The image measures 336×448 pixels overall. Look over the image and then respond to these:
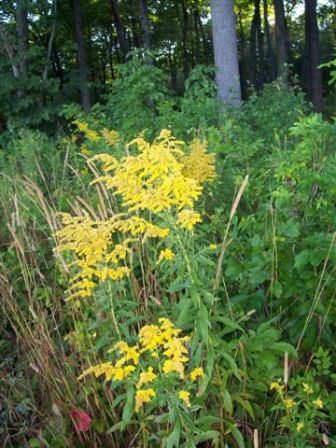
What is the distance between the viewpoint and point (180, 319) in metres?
1.94

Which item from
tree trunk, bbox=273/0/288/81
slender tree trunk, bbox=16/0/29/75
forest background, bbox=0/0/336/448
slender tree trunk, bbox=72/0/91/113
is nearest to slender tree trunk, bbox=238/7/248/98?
tree trunk, bbox=273/0/288/81

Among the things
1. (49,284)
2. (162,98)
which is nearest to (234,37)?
(162,98)

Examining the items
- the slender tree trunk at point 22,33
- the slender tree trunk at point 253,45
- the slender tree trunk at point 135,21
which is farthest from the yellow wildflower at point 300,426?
the slender tree trunk at point 253,45

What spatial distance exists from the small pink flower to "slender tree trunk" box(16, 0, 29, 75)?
30.9 ft

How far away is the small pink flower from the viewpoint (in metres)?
2.49

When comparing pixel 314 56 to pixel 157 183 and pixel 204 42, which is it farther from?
pixel 157 183

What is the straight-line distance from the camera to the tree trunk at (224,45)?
7812 mm

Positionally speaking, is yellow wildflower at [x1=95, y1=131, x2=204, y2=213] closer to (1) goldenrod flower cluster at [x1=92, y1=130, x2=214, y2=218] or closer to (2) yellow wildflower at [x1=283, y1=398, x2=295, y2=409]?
(1) goldenrod flower cluster at [x1=92, y1=130, x2=214, y2=218]

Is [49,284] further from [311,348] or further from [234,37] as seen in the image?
[234,37]

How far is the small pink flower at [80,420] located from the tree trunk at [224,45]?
606 cm

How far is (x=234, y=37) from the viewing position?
26.3 feet

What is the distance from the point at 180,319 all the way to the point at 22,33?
11136mm

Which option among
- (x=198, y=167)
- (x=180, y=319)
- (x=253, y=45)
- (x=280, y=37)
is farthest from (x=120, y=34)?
(x=180, y=319)

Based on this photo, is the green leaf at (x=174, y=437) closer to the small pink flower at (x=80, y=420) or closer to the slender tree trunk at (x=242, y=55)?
the small pink flower at (x=80, y=420)
